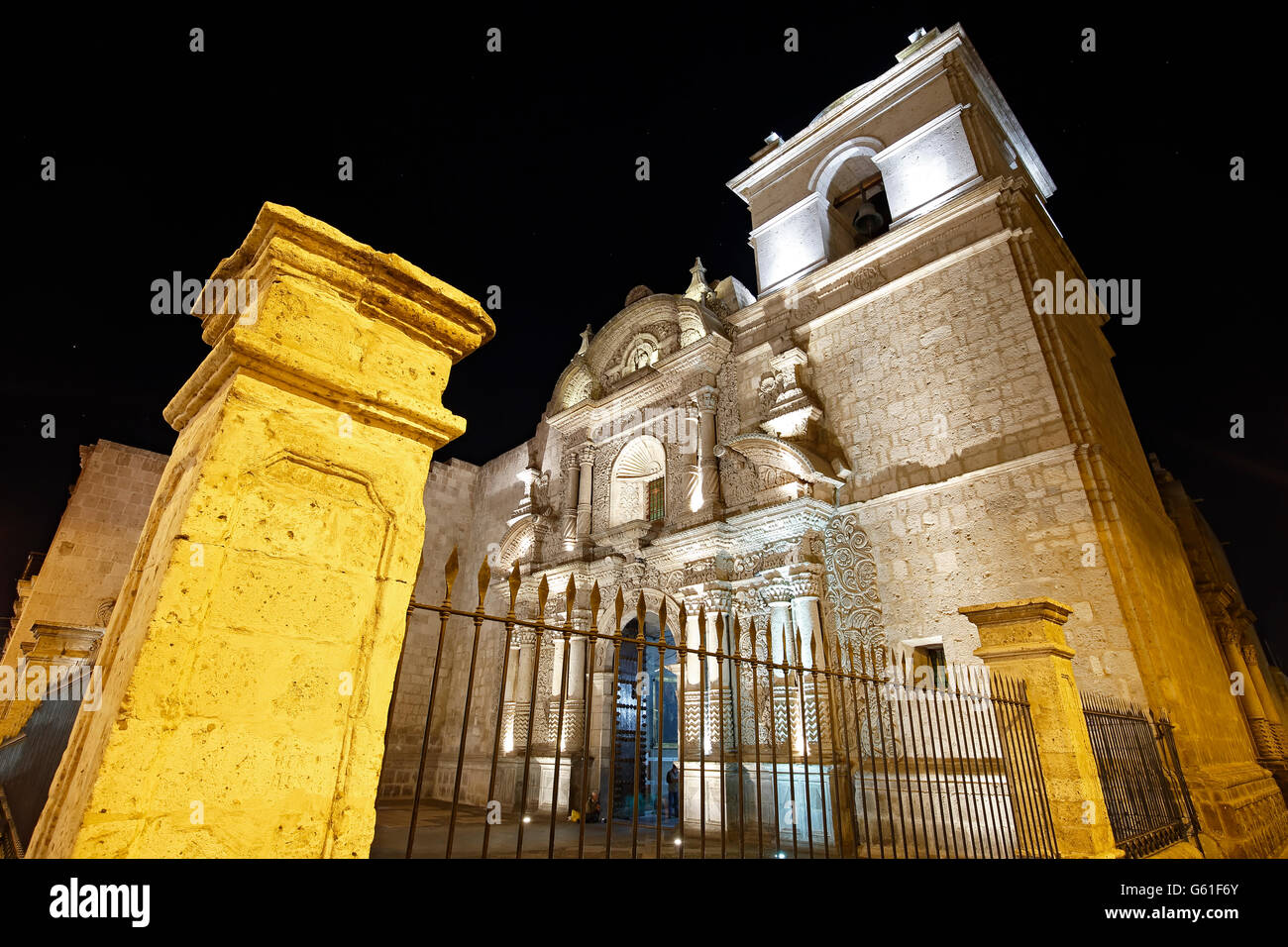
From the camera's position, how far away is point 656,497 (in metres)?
11.6

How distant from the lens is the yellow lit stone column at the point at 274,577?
1406mm

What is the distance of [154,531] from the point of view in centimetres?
186

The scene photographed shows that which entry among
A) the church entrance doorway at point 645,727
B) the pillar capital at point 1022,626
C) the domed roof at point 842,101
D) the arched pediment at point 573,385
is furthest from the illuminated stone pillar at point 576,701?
the domed roof at point 842,101

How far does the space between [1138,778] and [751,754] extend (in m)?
3.87

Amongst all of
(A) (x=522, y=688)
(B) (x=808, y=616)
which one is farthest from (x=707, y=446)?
(A) (x=522, y=688)

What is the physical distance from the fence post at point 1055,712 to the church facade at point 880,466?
173cm

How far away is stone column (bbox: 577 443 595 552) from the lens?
38.5ft

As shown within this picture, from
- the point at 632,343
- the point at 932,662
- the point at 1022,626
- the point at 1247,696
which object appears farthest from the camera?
the point at 632,343

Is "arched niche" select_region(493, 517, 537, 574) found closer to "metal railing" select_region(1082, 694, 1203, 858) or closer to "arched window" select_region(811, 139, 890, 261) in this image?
"arched window" select_region(811, 139, 890, 261)

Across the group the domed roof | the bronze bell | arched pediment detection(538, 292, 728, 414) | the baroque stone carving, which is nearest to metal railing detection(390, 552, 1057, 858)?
the baroque stone carving

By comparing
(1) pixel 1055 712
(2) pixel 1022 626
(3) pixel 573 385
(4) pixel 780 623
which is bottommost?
(1) pixel 1055 712

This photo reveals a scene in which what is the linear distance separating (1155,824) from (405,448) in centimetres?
692

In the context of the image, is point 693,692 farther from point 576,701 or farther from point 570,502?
point 570,502
